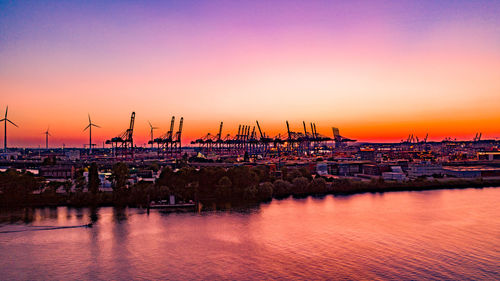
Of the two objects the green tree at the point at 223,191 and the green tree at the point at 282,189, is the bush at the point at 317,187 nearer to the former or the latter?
the green tree at the point at 282,189

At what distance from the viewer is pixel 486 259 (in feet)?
49.1

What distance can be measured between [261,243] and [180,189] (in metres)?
14.2

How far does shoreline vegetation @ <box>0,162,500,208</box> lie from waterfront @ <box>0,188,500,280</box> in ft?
7.97

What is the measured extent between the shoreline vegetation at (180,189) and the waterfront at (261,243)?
7.97 feet

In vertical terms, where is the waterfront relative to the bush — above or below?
below

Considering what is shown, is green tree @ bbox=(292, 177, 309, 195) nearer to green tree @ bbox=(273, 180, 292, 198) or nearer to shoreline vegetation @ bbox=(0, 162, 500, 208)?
shoreline vegetation @ bbox=(0, 162, 500, 208)

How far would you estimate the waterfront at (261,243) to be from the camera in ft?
46.1

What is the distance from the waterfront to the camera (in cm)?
1406

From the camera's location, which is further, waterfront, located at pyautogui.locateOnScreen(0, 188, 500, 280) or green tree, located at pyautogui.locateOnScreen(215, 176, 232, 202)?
green tree, located at pyautogui.locateOnScreen(215, 176, 232, 202)

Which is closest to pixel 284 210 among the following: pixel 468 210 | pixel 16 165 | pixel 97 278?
pixel 468 210

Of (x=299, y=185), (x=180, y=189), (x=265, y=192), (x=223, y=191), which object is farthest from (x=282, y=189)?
(x=180, y=189)

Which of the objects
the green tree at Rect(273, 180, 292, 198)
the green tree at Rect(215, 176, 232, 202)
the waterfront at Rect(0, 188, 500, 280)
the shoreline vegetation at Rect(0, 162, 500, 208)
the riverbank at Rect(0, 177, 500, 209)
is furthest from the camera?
the green tree at Rect(273, 180, 292, 198)

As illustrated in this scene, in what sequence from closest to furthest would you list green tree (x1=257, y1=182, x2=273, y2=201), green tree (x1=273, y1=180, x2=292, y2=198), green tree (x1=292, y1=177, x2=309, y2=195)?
1. green tree (x1=257, y1=182, x2=273, y2=201)
2. green tree (x1=273, y1=180, x2=292, y2=198)
3. green tree (x1=292, y1=177, x2=309, y2=195)

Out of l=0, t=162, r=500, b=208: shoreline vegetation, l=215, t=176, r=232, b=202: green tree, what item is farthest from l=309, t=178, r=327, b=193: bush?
l=215, t=176, r=232, b=202: green tree
